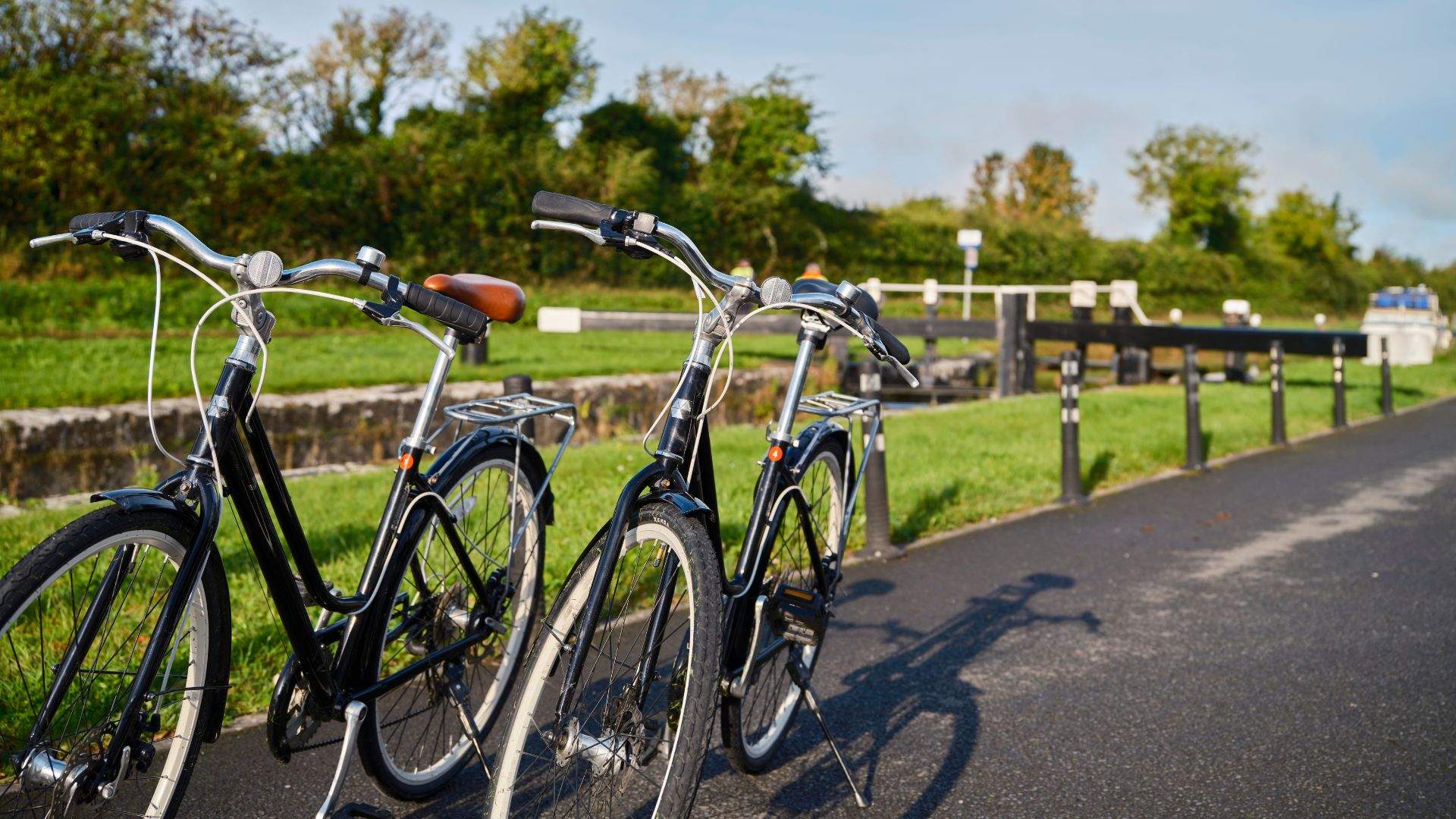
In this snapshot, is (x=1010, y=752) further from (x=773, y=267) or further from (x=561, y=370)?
(x=773, y=267)

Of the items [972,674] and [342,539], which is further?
[342,539]

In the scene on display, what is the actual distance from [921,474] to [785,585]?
212 inches

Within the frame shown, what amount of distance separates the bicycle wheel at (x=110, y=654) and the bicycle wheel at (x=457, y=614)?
0.50 metres

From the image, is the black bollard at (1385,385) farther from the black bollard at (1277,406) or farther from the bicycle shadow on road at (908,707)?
the bicycle shadow on road at (908,707)

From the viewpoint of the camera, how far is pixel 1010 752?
393cm

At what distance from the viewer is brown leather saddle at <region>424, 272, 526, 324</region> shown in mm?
3088

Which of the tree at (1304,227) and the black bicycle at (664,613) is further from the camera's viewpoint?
the tree at (1304,227)

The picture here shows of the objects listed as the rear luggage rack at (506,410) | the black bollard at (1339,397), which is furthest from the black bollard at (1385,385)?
the rear luggage rack at (506,410)

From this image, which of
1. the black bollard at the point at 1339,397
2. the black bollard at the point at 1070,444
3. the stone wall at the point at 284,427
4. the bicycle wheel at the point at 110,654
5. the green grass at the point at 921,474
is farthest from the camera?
the black bollard at the point at 1339,397

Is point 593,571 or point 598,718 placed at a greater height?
point 593,571

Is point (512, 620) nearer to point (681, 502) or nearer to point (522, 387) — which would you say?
point (522, 387)

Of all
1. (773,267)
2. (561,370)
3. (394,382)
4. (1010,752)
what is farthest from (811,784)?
(773,267)

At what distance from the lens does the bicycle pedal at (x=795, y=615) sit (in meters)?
3.49

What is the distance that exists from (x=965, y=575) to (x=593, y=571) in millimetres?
4025
